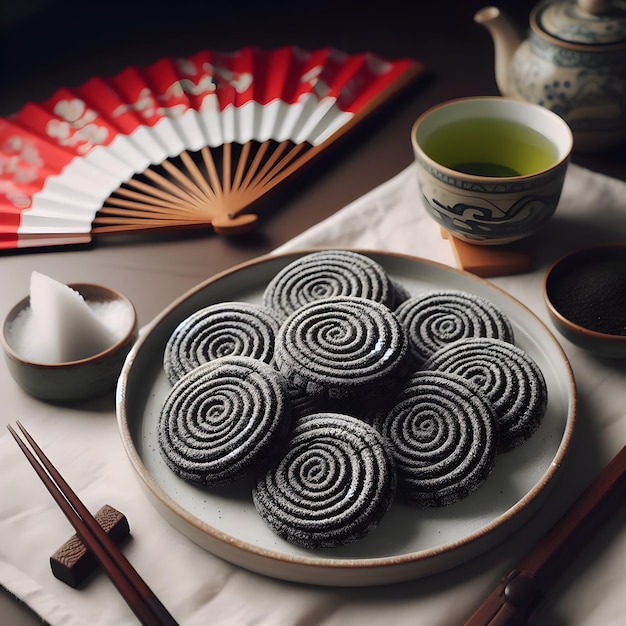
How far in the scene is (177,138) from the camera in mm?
1411

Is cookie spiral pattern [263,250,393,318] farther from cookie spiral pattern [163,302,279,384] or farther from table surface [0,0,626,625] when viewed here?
table surface [0,0,626,625]

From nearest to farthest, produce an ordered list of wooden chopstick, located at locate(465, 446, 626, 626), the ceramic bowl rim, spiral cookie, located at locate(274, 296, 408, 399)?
wooden chopstick, located at locate(465, 446, 626, 626) → spiral cookie, located at locate(274, 296, 408, 399) → the ceramic bowl rim

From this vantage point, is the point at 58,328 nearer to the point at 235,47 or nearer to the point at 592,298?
the point at 592,298

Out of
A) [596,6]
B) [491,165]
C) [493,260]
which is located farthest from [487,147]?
[596,6]

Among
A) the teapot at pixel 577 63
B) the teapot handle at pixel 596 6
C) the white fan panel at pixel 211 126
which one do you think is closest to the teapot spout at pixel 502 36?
the teapot at pixel 577 63

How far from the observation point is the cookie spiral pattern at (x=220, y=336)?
968 millimetres

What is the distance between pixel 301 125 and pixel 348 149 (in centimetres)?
10

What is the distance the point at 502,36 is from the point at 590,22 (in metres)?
0.16

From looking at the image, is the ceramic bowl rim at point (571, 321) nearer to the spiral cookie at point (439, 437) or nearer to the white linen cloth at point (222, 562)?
the white linen cloth at point (222, 562)

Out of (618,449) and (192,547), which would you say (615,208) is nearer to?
(618,449)

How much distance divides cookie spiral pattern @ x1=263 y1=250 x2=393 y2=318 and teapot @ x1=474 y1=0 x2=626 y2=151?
0.51m

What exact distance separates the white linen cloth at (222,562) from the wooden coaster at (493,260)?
169 mm

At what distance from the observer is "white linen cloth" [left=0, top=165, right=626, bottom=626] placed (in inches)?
31.1

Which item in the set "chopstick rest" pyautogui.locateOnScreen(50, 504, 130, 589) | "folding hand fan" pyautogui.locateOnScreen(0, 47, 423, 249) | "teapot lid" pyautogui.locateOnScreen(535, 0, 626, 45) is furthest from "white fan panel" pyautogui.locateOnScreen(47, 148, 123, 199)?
"teapot lid" pyautogui.locateOnScreen(535, 0, 626, 45)
